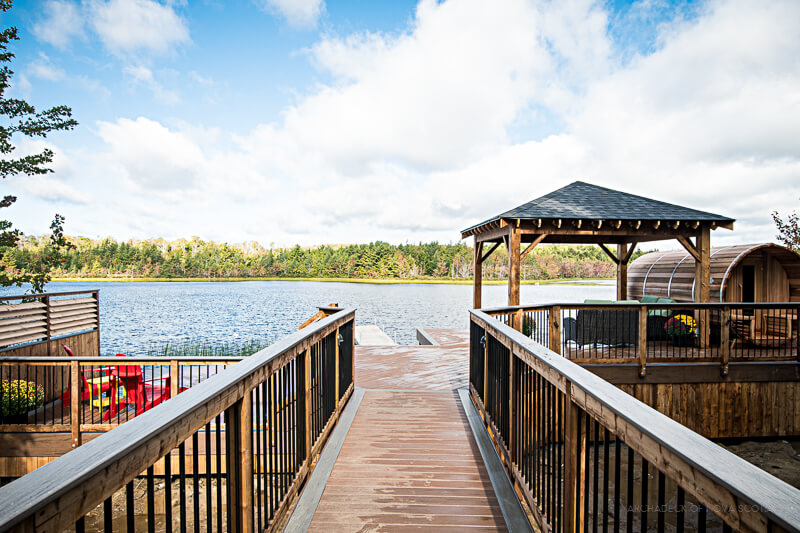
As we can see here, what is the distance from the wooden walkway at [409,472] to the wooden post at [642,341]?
3.27 m

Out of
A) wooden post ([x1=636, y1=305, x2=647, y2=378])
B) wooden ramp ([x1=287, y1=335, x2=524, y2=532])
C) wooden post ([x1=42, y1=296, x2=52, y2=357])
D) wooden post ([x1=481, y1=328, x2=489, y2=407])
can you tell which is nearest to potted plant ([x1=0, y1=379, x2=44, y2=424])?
wooden post ([x1=42, y1=296, x2=52, y2=357])

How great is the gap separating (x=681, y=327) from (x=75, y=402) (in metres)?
10.1

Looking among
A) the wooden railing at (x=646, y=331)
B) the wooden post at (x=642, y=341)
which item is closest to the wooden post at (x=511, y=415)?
the wooden railing at (x=646, y=331)

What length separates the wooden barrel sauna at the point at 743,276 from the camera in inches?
374

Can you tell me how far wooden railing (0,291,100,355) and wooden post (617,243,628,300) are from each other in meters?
13.5

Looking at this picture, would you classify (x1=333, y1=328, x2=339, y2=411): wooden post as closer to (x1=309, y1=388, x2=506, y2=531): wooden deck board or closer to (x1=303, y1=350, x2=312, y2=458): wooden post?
(x1=309, y1=388, x2=506, y2=531): wooden deck board

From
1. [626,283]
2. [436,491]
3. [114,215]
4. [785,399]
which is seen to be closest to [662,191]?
[626,283]

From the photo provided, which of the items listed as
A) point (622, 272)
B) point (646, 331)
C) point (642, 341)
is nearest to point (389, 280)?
point (622, 272)

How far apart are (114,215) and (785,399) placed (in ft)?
433

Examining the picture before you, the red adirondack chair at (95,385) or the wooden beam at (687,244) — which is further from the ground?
the wooden beam at (687,244)

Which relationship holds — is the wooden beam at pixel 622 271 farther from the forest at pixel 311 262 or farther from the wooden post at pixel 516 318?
the forest at pixel 311 262

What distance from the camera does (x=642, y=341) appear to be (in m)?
6.60

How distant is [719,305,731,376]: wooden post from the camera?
659 cm

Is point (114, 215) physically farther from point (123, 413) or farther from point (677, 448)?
point (677, 448)
